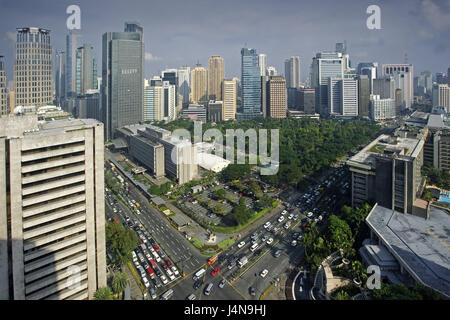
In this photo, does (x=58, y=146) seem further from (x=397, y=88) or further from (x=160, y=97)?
(x=397, y=88)

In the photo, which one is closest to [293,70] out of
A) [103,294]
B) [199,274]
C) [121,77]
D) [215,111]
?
[215,111]

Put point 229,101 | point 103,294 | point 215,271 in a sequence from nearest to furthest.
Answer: point 103,294 → point 215,271 → point 229,101

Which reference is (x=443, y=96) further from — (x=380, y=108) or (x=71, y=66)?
(x=71, y=66)

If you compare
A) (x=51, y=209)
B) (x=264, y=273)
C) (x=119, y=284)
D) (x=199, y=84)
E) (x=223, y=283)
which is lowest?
(x=223, y=283)

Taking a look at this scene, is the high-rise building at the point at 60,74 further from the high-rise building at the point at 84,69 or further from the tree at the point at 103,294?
the tree at the point at 103,294

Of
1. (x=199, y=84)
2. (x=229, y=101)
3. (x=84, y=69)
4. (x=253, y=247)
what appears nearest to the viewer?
(x=253, y=247)

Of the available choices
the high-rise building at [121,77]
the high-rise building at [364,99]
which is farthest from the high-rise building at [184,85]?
the high-rise building at [364,99]
